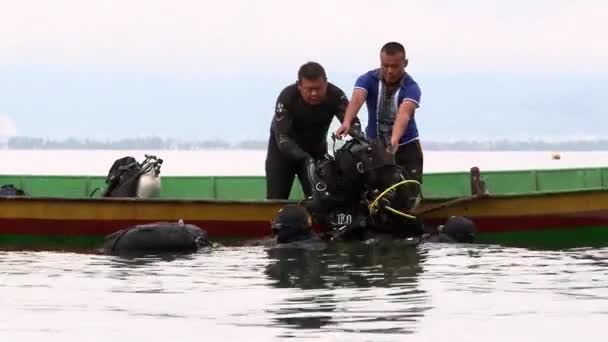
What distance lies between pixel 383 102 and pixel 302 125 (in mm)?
1090

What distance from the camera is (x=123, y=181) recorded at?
60.2ft

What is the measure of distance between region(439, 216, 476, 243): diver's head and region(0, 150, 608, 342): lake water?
254 millimetres

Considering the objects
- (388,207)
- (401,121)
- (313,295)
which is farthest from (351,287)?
(401,121)

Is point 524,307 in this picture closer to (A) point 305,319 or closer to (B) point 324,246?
(A) point 305,319

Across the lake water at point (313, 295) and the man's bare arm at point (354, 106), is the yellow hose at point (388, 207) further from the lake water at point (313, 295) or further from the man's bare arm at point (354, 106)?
the man's bare arm at point (354, 106)

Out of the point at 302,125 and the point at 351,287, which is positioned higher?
the point at 302,125

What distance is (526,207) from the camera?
56.6 ft

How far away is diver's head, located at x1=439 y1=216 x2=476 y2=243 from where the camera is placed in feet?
52.3

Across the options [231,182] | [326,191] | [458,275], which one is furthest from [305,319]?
[231,182]

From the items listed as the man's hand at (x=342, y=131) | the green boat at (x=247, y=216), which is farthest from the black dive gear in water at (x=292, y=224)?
the green boat at (x=247, y=216)

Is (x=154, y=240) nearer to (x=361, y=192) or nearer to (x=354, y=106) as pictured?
(x=361, y=192)

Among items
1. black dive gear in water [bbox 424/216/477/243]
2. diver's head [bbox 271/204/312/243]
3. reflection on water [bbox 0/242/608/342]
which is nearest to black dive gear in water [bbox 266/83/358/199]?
diver's head [bbox 271/204/312/243]

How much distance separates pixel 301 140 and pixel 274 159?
17.8 inches

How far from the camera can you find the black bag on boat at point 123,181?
18266mm
